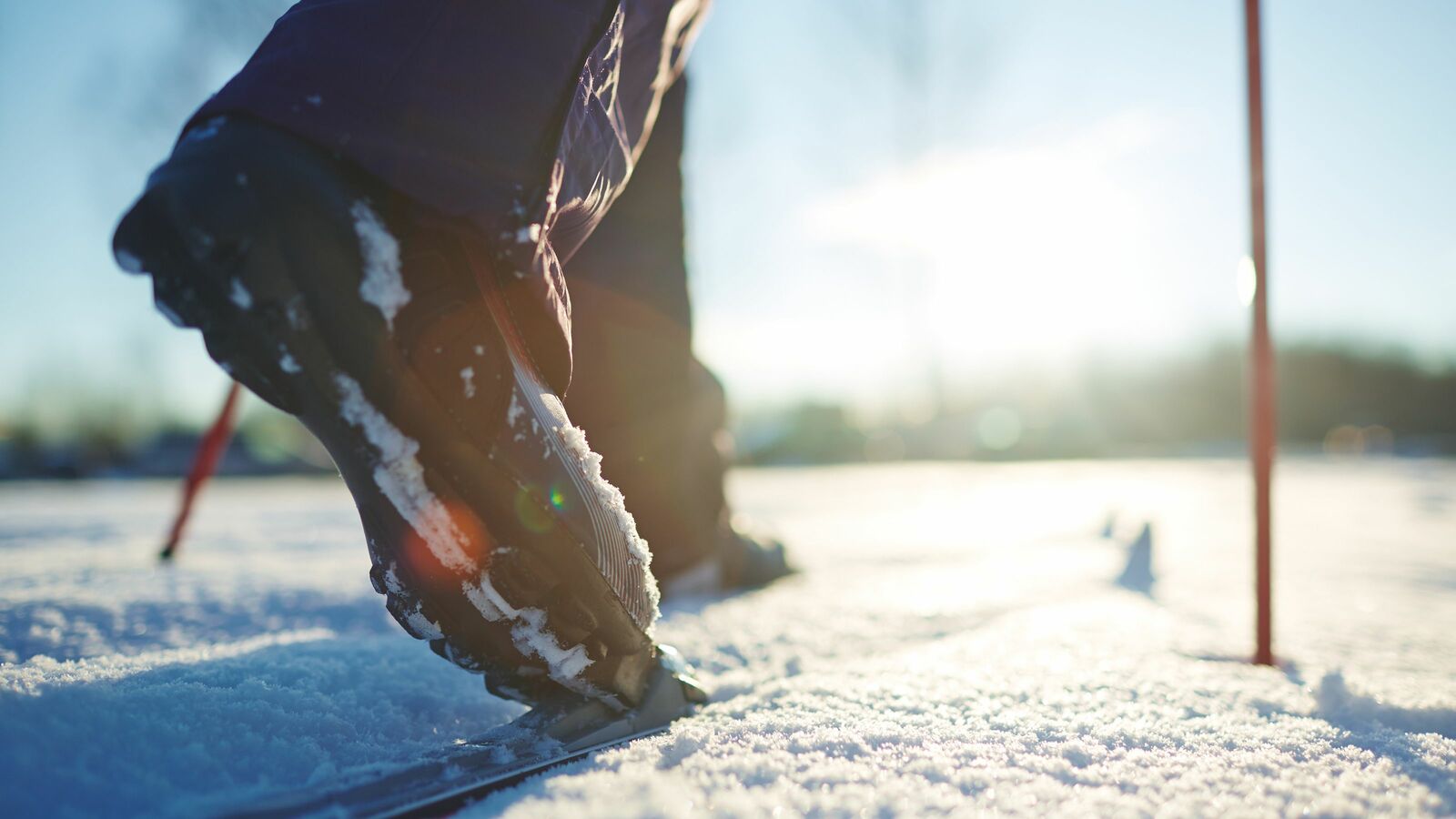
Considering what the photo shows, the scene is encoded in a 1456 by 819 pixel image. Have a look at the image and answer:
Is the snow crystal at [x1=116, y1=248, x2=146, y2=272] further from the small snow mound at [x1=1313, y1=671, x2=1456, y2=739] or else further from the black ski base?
the small snow mound at [x1=1313, y1=671, x2=1456, y2=739]

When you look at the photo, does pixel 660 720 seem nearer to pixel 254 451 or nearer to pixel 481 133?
pixel 481 133

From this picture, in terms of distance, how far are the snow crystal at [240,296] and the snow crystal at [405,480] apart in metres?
0.07

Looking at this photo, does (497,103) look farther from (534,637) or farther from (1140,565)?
(1140,565)

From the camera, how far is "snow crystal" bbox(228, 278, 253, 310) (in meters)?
0.48

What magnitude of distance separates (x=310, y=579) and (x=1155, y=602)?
1621 millimetres

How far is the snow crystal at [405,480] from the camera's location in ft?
1.65

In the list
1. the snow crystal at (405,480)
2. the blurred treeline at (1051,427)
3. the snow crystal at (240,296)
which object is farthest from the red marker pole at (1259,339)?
the blurred treeline at (1051,427)

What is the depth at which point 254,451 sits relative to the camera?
12.2m

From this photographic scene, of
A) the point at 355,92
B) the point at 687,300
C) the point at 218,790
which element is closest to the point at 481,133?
the point at 355,92

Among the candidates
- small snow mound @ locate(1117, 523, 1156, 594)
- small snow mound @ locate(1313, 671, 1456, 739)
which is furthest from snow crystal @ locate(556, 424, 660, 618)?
small snow mound @ locate(1117, 523, 1156, 594)

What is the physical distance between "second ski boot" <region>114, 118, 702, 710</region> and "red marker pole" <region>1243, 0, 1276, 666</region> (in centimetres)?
91

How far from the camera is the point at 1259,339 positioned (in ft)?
3.43

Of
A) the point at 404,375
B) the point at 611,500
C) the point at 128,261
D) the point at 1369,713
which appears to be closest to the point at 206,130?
the point at 128,261

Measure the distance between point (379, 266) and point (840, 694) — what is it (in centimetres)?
55
